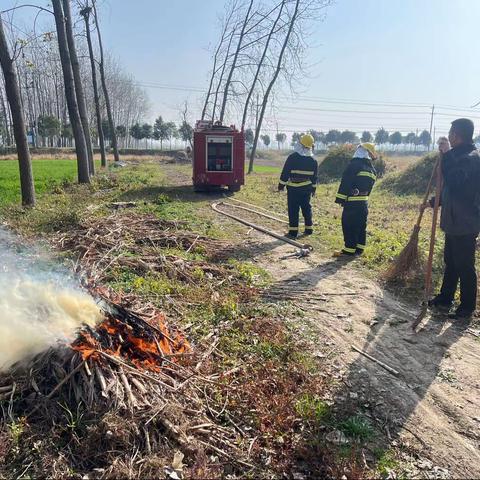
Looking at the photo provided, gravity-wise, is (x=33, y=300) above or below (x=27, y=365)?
above

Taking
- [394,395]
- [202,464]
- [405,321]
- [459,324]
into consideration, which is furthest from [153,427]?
[459,324]

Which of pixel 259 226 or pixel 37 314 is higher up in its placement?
pixel 37 314

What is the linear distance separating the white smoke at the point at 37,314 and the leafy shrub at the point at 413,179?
1791cm

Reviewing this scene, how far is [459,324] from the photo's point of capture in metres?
5.05

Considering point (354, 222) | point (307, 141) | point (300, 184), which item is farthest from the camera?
point (300, 184)

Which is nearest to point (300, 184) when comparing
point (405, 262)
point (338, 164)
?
point (405, 262)

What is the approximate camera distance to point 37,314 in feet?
11.9

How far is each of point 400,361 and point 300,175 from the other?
5.52 m

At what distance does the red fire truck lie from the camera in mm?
15883

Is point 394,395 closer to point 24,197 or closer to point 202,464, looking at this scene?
point 202,464

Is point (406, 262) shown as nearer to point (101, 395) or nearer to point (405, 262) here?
point (405, 262)

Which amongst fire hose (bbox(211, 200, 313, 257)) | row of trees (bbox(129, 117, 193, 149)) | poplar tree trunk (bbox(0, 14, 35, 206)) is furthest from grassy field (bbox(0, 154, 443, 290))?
row of trees (bbox(129, 117, 193, 149))

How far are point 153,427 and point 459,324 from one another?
12.7 ft

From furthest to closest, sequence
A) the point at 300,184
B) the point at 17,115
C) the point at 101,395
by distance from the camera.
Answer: the point at 17,115, the point at 300,184, the point at 101,395
